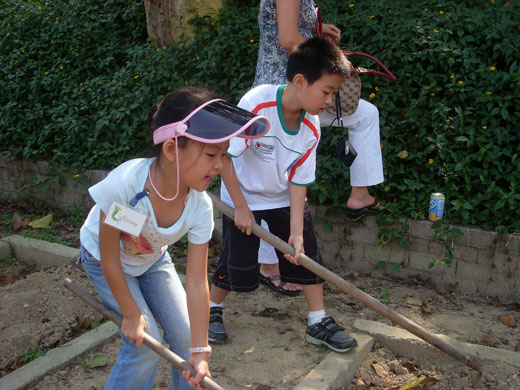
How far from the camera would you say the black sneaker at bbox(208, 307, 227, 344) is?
3.29 metres

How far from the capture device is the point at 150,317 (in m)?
2.35

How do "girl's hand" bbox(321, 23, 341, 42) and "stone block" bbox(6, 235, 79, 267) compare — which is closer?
"girl's hand" bbox(321, 23, 341, 42)

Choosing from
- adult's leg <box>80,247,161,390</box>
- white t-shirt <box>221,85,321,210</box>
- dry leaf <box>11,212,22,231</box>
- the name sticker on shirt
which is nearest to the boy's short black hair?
white t-shirt <box>221,85,321,210</box>

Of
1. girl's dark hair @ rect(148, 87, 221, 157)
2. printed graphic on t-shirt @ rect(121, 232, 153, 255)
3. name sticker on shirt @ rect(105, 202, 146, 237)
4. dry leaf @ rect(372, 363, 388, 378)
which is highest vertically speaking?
girl's dark hair @ rect(148, 87, 221, 157)

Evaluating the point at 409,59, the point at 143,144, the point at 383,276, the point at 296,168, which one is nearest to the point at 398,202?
the point at 383,276

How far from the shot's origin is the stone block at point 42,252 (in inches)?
175

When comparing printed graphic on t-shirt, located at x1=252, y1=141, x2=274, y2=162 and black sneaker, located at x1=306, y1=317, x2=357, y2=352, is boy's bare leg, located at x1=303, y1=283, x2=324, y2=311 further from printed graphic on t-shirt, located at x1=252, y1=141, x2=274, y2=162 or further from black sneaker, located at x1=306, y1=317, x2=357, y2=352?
printed graphic on t-shirt, located at x1=252, y1=141, x2=274, y2=162

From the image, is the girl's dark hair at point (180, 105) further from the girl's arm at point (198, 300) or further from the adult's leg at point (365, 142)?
the adult's leg at point (365, 142)

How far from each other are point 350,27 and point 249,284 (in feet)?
9.54

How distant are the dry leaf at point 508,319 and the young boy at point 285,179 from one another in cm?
118

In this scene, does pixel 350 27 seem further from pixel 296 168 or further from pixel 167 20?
pixel 296 168

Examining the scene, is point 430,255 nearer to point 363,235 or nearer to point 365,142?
point 363,235

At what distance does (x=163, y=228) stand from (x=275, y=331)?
1507mm

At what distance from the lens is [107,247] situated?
215 cm
